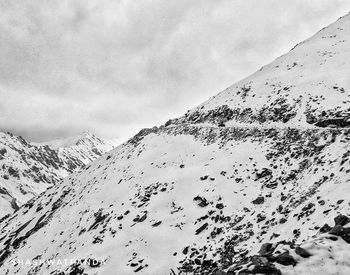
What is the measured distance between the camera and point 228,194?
35.6 meters

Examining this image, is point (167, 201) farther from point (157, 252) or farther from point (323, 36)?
point (323, 36)

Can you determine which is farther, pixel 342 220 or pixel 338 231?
pixel 342 220

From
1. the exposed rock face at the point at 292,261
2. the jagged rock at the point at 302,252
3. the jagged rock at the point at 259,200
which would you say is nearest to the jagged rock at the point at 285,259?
the exposed rock face at the point at 292,261

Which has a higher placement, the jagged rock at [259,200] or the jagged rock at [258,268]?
the jagged rock at [259,200]

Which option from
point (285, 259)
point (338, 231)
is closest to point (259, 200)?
point (338, 231)

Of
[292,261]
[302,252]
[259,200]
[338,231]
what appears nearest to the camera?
[292,261]

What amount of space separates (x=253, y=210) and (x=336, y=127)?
13.6 m

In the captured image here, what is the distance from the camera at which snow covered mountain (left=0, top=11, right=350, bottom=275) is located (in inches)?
938

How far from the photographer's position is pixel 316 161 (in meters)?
32.6

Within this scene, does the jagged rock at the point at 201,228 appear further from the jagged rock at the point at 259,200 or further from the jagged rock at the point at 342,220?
the jagged rock at the point at 342,220

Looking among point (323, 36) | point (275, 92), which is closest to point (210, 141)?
point (275, 92)

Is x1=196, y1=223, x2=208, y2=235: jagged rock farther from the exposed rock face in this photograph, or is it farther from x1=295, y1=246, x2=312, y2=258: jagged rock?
x1=295, y1=246, x2=312, y2=258: jagged rock

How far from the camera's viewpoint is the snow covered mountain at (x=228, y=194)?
23.8 metres

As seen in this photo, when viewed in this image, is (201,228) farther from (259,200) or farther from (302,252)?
(302,252)
